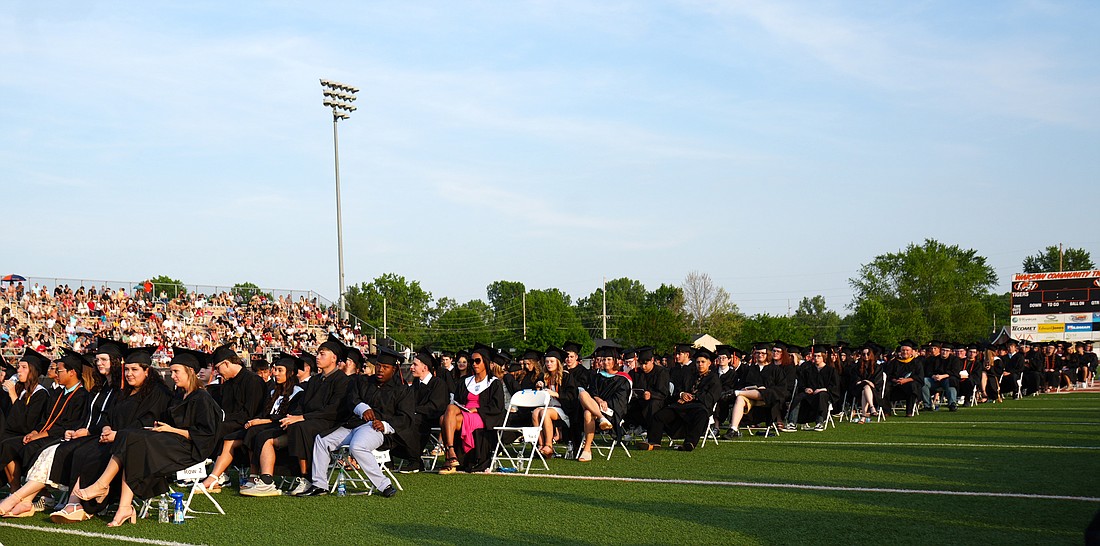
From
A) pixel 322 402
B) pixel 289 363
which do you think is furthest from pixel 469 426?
pixel 289 363

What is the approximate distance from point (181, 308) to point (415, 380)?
27.5m

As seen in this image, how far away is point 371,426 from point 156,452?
220cm

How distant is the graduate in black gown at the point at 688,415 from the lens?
44.8ft

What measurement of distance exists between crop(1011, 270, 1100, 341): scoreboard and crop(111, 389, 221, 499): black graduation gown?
34454 millimetres

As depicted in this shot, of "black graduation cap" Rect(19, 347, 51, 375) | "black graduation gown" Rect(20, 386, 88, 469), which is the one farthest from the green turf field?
"black graduation cap" Rect(19, 347, 51, 375)

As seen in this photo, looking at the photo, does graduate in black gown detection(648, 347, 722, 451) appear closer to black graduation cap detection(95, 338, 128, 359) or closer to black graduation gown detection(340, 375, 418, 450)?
black graduation gown detection(340, 375, 418, 450)

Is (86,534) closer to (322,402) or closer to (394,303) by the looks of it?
(322,402)

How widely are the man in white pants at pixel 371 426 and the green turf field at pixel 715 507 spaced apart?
1.00ft

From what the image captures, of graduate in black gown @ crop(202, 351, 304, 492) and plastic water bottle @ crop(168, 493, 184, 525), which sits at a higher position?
graduate in black gown @ crop(202, 351, 304, 492)

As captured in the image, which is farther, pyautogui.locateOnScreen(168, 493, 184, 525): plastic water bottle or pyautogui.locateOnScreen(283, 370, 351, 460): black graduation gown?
pyautogui.locateOnScreen(283, 370, 351, 460): black graduation gown

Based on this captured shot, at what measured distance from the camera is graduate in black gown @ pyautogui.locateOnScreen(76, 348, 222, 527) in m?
8.07

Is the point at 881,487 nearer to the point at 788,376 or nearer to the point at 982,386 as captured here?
the point at 788,376

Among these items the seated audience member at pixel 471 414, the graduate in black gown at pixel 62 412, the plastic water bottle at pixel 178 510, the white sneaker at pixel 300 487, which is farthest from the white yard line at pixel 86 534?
the seated audience member at pixel 471 414

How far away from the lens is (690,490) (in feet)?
31.0
